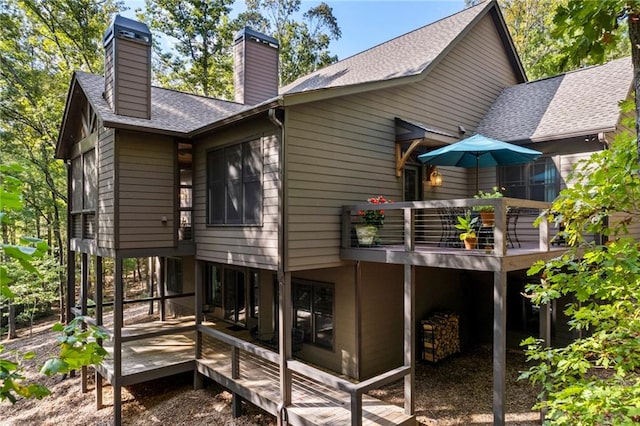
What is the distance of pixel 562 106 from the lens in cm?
877

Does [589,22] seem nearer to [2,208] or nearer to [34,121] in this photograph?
[2,208]

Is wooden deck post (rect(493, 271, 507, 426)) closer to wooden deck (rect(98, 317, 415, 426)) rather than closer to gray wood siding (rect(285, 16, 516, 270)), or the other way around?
wooden deck (rect(98, 317, 415, 426))

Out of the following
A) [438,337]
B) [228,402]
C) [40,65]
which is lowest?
[228,402]

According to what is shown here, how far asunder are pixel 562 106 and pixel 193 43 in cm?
1809

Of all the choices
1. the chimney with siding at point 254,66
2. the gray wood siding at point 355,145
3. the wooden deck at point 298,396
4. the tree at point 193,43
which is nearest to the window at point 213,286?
the wooden deck at point 298,396

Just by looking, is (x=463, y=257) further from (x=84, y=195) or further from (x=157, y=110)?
(x=84, y=195)

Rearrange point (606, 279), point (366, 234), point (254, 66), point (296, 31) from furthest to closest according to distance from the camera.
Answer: point (296, 31) → point (254, 66) → point (366, 234) → point (606, 279)

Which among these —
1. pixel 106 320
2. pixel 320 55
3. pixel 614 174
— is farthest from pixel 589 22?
pixel 320 55

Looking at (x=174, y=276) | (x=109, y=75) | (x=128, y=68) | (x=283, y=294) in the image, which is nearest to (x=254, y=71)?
(x=128, y=68)

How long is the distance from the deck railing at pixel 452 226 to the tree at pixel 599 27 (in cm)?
139

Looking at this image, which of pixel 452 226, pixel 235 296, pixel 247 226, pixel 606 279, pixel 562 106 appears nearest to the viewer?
pixel 606 279

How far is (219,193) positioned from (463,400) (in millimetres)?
5855

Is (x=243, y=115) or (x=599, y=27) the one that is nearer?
(x=599, y=27)

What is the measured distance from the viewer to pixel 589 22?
289 cm
